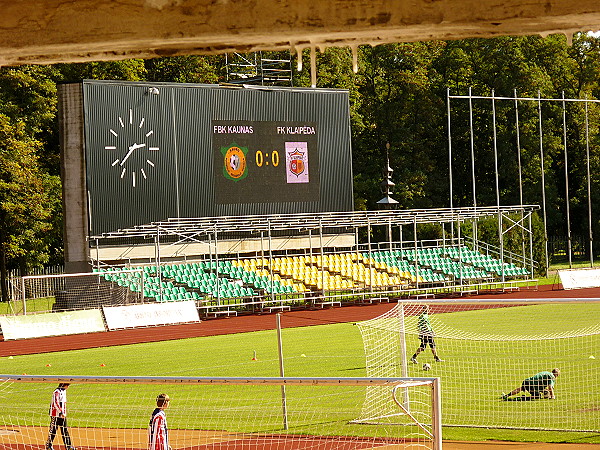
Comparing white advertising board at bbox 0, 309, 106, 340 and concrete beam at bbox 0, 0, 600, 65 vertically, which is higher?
concrete beam at bbox 0, 0, 600, 65

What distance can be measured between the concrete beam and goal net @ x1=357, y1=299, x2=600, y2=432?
10.8 metres

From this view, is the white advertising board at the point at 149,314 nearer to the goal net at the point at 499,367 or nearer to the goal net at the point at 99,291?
the goal net at the point at 99,291

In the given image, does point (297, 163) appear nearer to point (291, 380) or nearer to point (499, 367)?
point (499, 367)

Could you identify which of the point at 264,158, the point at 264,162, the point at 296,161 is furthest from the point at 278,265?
the point at 296,161

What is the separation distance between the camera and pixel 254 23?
315 centimetres

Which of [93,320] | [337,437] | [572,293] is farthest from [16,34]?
[572,293]

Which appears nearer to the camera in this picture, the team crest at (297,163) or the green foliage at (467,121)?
the team crest at (297,163)

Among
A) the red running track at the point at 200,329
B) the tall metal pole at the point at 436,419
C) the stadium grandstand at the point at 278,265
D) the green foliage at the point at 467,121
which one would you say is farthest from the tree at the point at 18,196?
the tall metal pole at the point at 436,419

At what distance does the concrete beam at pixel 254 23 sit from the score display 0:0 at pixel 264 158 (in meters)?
36.4

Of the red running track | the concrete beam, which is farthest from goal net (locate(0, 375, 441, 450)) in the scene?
the concrete beam

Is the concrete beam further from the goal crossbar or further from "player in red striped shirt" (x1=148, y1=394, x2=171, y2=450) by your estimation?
"player in red striped shirt" (x1=148, y1=394, x2=171, y2=450)

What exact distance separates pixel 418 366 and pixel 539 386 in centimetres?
431

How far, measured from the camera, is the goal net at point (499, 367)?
594 inches

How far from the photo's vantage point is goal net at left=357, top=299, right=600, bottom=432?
15078mm
